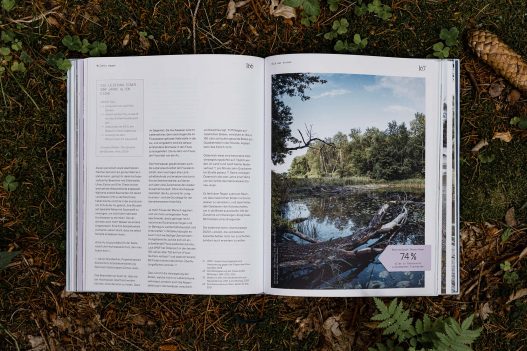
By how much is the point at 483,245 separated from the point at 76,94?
180cm

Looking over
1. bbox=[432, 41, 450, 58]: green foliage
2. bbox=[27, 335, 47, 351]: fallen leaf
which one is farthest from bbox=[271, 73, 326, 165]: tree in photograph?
bbox=[27, 335, 47, 351]: fallen leaf

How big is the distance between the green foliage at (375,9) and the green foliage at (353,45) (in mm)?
111

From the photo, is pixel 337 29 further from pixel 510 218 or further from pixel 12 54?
pixel 12 54

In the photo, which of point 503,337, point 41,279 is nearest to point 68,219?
point 41,279

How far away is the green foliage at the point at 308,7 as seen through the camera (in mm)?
1810

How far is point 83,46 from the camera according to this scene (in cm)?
185

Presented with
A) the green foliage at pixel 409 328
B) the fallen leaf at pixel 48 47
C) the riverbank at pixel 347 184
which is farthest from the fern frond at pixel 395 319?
the fallen leaf at pixel 48 47

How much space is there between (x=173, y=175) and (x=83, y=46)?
647 millimetres

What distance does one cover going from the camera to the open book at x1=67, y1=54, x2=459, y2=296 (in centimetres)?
178

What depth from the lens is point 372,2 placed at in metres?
1.87

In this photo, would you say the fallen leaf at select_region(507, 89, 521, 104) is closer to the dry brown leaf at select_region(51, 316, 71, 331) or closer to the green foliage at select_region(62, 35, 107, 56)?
the green foliage at select_region(62, 35, 107, 56)

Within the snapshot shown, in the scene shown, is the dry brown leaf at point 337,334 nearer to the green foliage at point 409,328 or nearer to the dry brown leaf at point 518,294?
the green foliage at point 409,328

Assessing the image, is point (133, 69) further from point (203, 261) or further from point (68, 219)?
point (203, 261)

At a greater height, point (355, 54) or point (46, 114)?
point (355, 54)
